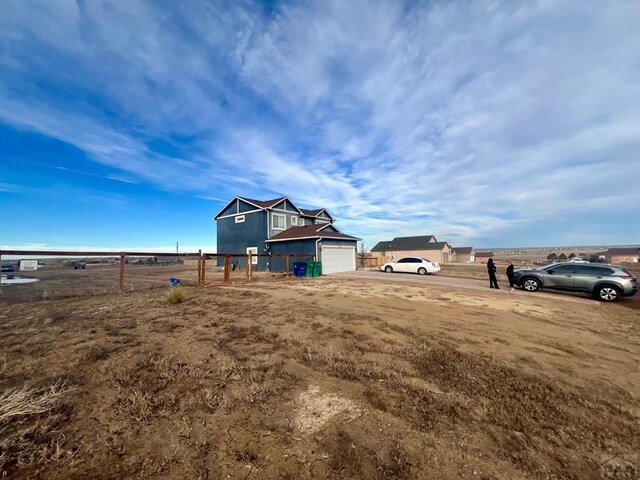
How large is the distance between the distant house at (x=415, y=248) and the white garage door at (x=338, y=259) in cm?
2544

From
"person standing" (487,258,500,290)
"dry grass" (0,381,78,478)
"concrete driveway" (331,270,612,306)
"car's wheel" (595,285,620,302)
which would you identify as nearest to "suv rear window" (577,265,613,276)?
"car's wheel" (595,285,620,302)

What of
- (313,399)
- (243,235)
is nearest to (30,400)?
(313,399)

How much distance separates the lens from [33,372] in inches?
137

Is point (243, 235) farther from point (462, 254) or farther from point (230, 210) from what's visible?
point (462, 254)

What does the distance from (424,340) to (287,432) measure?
3429 millimetres

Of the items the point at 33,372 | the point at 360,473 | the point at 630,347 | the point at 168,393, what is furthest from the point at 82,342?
the point at 630,347

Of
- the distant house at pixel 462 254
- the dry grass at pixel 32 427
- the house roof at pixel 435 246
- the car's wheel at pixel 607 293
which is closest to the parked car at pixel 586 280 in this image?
the car's wheel at pixel 607 293

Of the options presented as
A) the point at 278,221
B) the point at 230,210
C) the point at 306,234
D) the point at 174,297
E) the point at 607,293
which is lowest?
the point at 607,293

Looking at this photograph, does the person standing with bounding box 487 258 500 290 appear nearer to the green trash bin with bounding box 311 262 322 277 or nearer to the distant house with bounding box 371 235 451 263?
the green trash bin with bounding box 311 262 322 277

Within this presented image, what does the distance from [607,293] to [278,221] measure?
70.9 ft

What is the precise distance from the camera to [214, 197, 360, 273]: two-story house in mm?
20719

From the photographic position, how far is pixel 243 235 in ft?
81.7

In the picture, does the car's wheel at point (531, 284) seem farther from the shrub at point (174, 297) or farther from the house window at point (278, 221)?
the house window at point (278, 221)

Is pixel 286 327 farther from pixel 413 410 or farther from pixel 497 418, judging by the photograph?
pixel 497 418
